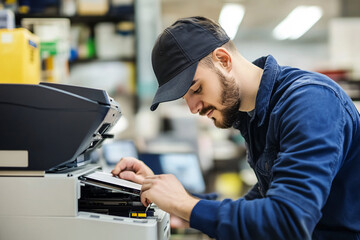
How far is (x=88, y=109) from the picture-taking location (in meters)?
1.04

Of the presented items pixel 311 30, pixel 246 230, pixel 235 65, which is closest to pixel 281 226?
pixel 246 230

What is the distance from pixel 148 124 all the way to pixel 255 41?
6.43m

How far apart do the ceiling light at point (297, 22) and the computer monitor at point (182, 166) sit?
5466 mm

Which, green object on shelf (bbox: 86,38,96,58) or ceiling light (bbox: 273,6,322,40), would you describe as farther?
ceiling light (bbox: 273,6,322,40)

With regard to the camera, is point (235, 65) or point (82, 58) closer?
point (235, 65)

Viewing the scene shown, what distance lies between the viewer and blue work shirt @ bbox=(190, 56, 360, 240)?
83cm

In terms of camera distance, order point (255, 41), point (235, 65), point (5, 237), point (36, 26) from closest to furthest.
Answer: point (5, 237) → point (235, 65) → point (36, 26) → point (255, 41)

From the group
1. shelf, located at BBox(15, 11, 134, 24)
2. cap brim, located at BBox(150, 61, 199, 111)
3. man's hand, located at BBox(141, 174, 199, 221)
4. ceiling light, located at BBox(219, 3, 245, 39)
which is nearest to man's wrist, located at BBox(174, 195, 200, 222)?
man's hand, located at BBox(141, 174, 199, 221)

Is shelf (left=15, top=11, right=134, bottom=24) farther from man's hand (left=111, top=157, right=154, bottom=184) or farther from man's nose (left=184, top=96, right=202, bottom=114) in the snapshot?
man's nose (left=184, top=96, right=202, bottom=114)

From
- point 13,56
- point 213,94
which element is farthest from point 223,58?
point 13,56

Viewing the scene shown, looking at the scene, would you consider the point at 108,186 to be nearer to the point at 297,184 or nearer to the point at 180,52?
the point at 180,52

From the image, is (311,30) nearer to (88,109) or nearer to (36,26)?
(36,26)

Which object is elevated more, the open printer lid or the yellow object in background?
the yellow object in background

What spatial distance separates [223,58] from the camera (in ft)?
3.58
